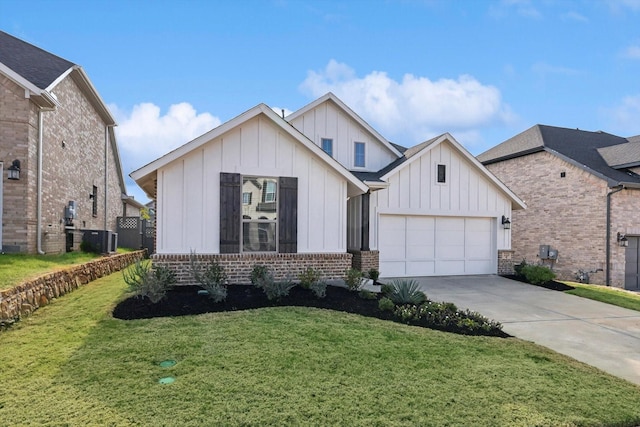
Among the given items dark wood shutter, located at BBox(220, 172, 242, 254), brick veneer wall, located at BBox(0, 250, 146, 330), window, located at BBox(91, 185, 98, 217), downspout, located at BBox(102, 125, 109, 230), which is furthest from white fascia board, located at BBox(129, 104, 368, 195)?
downspout, located at BBox(102, 125, 109, 230)

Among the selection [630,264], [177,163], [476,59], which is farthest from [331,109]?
[630,264]

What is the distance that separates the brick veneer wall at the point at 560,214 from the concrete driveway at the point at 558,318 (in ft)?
17.0

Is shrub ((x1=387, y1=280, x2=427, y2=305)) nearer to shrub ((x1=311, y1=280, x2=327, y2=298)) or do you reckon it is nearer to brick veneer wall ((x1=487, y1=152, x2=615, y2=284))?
shrub ((x1=311, y1=280, x2=327, y2=298))

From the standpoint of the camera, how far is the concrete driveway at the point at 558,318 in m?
5.50

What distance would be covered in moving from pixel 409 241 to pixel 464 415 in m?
9.09

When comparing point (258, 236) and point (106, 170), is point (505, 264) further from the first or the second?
point (106, 170)

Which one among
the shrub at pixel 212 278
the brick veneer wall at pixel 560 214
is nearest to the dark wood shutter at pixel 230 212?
the shrub at pixel 212 278

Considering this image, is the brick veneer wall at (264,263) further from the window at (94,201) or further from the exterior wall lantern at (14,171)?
the window at (94,201)

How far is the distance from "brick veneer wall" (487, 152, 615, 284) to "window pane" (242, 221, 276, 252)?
41.9 ft

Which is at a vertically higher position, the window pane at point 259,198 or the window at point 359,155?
the window at point 359,155

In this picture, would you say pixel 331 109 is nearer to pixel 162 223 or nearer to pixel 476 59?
pixel 476 59

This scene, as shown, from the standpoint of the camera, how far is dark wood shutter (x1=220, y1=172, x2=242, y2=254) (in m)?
8.67

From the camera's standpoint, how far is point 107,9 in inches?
408

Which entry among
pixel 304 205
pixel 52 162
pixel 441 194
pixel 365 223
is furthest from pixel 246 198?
pixel 441 194
